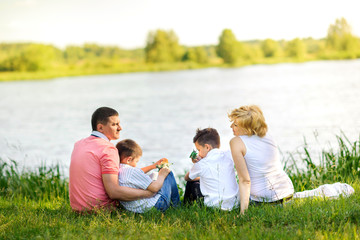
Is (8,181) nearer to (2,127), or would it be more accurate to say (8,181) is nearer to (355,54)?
(2,127)

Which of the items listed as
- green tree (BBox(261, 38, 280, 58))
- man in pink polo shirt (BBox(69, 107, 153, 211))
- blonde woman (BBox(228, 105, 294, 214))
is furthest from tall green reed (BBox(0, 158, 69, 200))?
green tree (BBox(261, 38, 280, 58))

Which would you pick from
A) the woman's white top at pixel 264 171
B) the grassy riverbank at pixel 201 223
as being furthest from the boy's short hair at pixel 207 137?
the grassy riverbank at pixel 201 223

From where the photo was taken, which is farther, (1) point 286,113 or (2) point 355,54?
(2) point 355,54

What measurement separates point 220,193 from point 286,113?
47.8 ft

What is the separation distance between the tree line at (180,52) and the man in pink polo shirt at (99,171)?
6926cm

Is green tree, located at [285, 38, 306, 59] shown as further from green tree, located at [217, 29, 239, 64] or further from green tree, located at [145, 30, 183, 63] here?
green tree, located at [145, 30, 183, 63]

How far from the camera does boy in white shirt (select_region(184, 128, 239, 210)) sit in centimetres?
427

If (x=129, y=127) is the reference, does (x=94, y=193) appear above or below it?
above

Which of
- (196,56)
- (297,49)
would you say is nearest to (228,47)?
(196,56)

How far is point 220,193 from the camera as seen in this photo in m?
4.29

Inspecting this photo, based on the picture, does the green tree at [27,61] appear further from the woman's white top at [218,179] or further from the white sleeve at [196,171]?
the woman's white top at [218,179]

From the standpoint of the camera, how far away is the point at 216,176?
14.1 feet

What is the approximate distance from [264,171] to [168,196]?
1.06 meters

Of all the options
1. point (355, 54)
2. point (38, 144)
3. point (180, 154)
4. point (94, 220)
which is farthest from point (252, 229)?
point (355, 54)
